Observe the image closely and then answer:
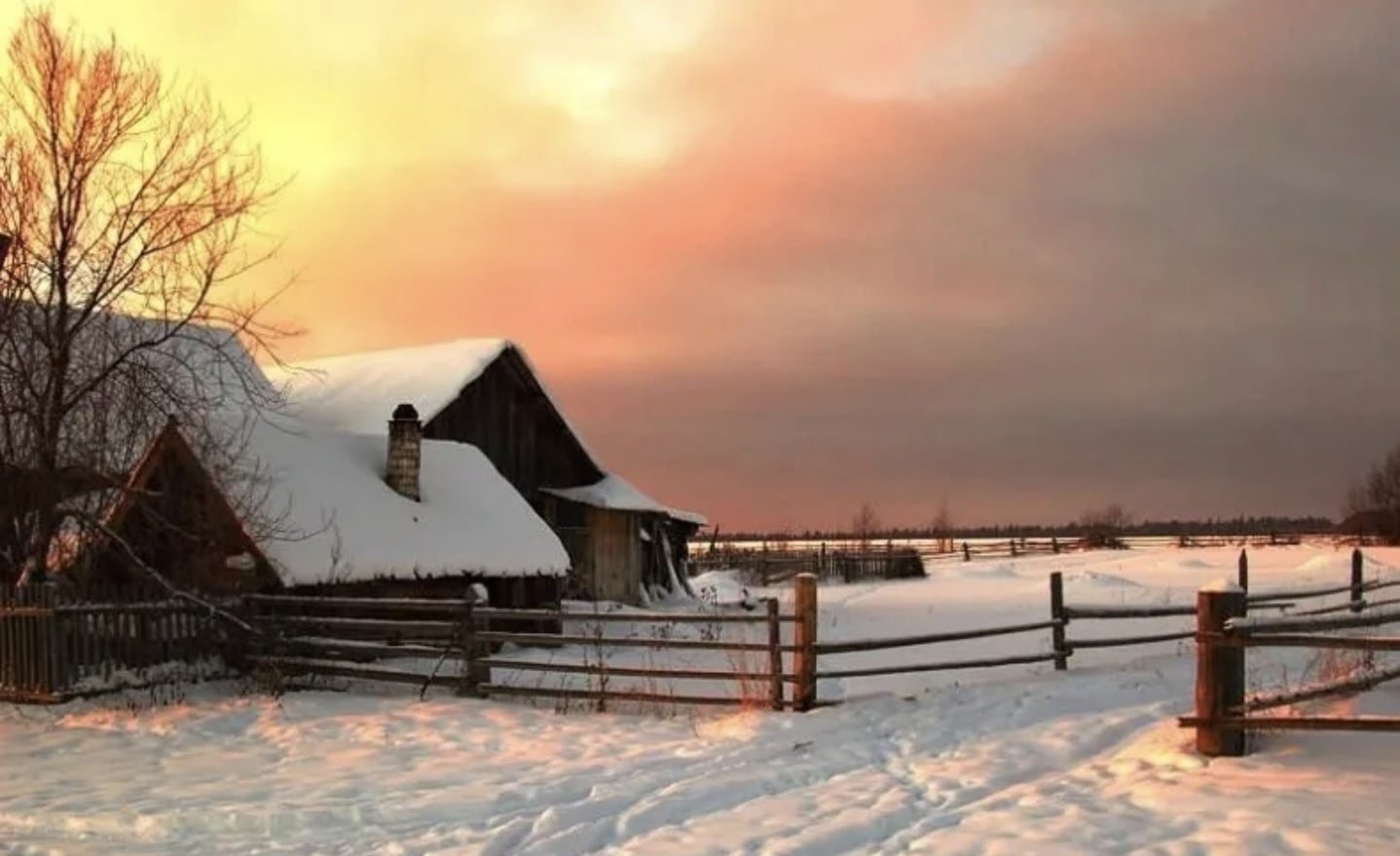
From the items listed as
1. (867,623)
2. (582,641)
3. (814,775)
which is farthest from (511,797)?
(867,623)

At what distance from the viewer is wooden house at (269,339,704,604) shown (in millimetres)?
28625

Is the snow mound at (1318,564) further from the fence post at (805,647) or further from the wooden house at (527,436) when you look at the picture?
the fence post at (805,647)

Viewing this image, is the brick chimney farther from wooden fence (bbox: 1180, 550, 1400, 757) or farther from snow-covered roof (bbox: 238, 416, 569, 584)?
wooden fence (bbox: 1180, 550, 1400, 757)

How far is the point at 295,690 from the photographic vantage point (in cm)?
1437

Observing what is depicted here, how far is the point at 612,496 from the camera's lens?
98.2 feet

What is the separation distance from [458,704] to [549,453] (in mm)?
17806

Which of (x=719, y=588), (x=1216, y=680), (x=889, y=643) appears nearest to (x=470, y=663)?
(x=889, y=643)

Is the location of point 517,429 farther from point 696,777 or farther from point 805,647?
point 696,777

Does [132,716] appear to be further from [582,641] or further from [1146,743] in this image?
[1146,743]

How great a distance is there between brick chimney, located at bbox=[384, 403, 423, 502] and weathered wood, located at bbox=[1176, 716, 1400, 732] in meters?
14.3

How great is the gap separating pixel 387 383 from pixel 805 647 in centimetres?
2139

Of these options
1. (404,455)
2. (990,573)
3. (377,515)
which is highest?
(404,455)

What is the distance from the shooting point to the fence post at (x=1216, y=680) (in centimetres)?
844

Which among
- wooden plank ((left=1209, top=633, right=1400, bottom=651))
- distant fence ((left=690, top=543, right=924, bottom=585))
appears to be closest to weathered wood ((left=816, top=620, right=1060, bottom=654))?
wooden plank ((left=1209, top=633, right=1400, bottom=651))
